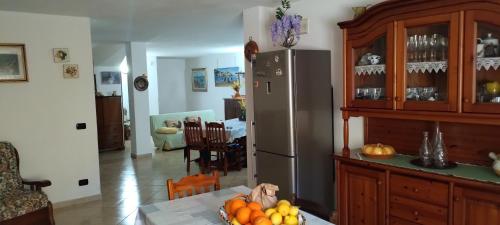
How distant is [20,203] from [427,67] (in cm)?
355

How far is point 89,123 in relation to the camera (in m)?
4.52

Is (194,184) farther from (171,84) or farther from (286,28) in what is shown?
(171,84)

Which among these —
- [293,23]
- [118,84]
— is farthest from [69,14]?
[118,84]

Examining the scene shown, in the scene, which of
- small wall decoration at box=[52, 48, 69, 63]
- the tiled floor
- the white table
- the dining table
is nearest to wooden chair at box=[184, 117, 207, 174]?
the dining table

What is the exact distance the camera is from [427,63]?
243cm

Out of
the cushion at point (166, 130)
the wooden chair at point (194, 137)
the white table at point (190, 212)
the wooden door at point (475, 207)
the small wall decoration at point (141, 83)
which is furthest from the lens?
the cushion at point (166, 130)

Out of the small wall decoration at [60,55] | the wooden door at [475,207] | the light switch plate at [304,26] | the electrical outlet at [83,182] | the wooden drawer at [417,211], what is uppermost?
the light switch plate at [304,26]

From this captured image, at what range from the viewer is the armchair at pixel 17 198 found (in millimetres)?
3213

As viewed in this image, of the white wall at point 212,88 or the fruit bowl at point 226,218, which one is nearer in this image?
the fruit bowl at point 226,218

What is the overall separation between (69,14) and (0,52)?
83 centimetres

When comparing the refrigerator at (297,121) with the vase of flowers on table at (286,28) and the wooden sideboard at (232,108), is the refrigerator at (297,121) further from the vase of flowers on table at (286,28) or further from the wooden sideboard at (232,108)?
the wooden sideboard at (232,108)

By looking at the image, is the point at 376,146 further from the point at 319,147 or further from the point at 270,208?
the point at 270,208

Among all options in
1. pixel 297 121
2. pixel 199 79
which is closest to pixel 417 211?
pixel 297 121

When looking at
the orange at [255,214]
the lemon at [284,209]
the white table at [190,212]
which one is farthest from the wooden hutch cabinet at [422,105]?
the orange at [255,214]
